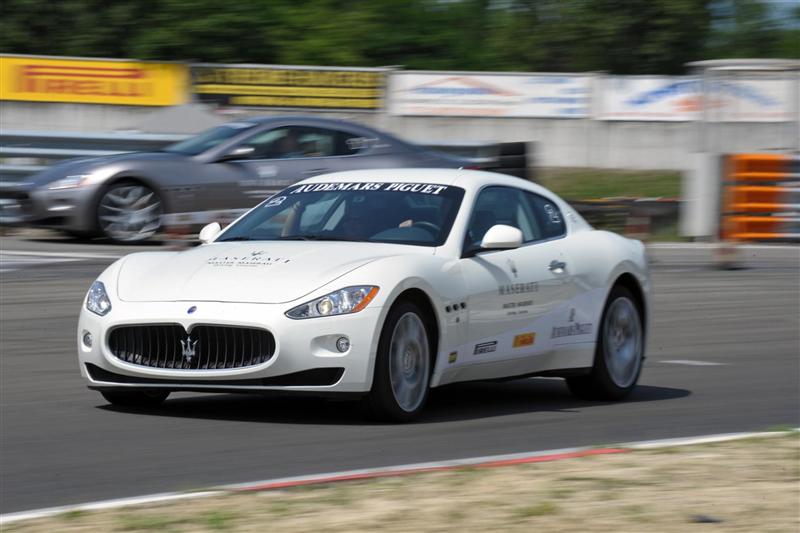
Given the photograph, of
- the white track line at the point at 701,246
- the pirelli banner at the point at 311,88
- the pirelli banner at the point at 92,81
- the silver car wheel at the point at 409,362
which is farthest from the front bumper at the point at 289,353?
the pirelli banner at the point at 92,81

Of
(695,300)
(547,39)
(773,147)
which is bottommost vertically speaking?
(695,300)

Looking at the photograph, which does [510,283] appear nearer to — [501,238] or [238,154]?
[501,238]

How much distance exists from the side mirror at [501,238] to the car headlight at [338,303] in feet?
2.98

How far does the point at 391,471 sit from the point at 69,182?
10.7 m

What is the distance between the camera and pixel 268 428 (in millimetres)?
7223

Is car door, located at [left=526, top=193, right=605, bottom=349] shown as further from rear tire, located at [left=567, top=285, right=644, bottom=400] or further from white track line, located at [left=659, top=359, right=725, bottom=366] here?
white track line, located at [left=659, top=359, right=725, bottom=366]

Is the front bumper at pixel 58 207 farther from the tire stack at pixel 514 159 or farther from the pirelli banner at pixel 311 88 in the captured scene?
the pirelli banner at pixel 311 88

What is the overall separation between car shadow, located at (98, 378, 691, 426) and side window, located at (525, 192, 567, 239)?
0.97 meters

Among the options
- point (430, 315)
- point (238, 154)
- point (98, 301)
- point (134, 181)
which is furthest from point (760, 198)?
point (98, 301)

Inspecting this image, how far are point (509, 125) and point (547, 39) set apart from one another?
17411 millimetres

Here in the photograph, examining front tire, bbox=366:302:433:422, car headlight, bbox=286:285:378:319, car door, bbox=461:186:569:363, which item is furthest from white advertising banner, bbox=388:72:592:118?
car headlight, bbox=286:285:378:319

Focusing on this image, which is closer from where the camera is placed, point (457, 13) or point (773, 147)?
point (773, 147)

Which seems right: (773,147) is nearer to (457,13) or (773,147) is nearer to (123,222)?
(123,222)

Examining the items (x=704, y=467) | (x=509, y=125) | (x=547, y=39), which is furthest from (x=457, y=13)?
(x=704, y=467)
